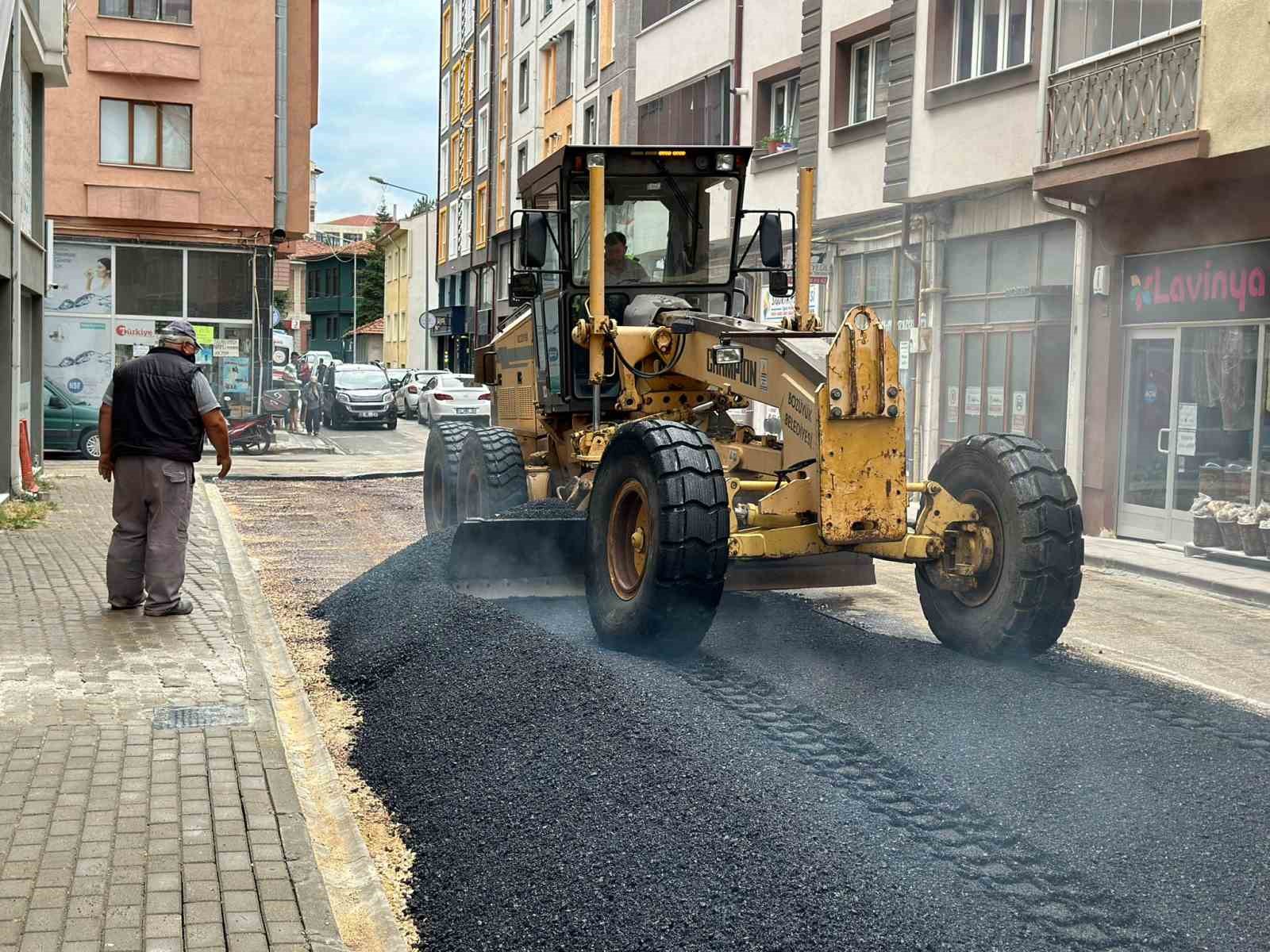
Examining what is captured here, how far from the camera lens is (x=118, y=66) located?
30453 millimetres

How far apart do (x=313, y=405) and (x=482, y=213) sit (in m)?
23.9

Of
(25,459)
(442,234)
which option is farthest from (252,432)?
(442,234)

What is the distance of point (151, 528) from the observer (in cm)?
897

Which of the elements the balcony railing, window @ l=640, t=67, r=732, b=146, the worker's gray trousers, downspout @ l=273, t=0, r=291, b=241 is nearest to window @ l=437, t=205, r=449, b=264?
downspout @ l=273, t=0, r=291, b=241

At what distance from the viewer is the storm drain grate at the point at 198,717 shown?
21.0 ft

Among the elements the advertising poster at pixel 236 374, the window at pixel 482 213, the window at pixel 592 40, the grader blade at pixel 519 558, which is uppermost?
the window at pixel 592 40

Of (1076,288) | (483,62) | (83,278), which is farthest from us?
(483,62)

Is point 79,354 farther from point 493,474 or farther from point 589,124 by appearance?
point 493,474

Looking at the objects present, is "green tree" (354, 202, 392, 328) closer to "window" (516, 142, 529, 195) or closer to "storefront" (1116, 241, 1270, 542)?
"window" (516, 142, 529, 195)

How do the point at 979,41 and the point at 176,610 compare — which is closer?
the point at 176,610

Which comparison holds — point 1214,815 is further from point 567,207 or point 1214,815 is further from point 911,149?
point 911,149

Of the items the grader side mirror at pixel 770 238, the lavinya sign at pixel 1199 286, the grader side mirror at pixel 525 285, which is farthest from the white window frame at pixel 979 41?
the grader side mirror at pixel 525 285

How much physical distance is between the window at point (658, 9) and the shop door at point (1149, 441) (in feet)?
48.4

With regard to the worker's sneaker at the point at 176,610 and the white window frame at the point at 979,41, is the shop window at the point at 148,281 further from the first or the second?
the worker's sneaker at the point at 176,610
